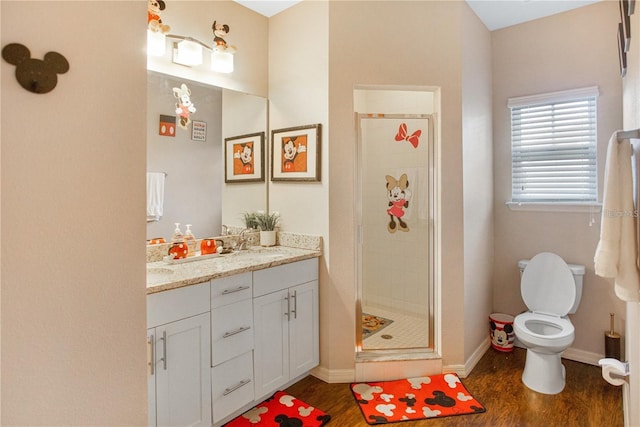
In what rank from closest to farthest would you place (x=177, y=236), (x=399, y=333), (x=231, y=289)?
1. (x=231, y=289)
2. (x=177, y=236)
3. (x=399, y=333)

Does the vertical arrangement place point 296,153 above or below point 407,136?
below

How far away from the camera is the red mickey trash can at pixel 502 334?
3.03 meters

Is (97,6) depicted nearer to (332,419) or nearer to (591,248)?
(332,419)

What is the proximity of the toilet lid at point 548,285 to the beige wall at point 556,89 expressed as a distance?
0.20 metres

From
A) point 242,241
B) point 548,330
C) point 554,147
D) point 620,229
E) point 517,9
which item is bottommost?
point 548,330

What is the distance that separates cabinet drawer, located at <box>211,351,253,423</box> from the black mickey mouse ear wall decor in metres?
1.62

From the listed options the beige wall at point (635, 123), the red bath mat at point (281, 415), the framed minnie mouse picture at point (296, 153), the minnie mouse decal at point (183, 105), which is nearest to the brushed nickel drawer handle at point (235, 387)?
the red bath mat at point (281, 415)

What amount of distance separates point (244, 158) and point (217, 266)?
3.54 ft

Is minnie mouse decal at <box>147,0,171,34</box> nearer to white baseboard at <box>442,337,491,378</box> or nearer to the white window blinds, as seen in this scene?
the white window blinds

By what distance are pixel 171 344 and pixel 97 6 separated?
57.4 inches

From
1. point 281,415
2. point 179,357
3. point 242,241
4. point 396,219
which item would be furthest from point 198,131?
point 281,415

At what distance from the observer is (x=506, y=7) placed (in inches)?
112

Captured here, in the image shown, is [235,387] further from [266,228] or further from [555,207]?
[555,207]

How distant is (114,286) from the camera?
3.16 ft
